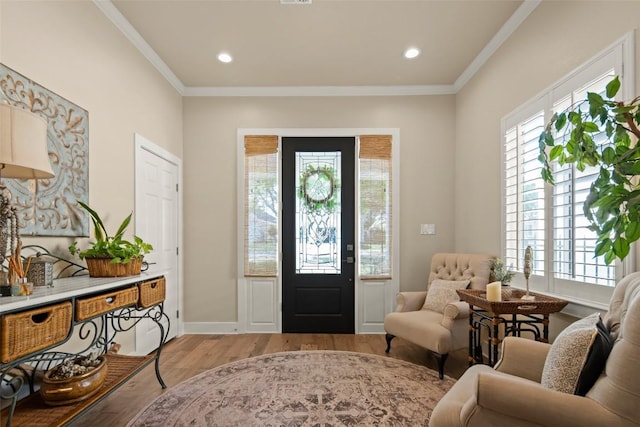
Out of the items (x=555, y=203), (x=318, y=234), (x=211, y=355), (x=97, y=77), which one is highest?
(x=97, y=77)

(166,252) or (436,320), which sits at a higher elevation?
(166,252)

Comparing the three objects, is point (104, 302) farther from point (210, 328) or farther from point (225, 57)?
point (225, 57)

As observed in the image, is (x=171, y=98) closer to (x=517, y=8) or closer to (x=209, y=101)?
(x=209, y=101)

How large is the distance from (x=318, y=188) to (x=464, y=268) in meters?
1.85

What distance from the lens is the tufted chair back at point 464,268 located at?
303 cm

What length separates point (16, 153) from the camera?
1346 millimetres

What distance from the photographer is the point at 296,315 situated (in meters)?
4.02

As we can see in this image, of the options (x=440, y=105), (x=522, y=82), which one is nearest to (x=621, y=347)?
(x=522, y=82)

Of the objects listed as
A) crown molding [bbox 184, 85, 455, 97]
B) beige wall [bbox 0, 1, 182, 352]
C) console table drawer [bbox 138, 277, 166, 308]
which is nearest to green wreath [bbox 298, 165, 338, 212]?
crown molding [bbox 184, 85, 455, 97]

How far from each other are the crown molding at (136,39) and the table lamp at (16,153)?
5.57 ft

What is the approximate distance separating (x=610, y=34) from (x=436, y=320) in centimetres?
230

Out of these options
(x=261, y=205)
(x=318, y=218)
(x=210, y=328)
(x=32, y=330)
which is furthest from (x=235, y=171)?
(x=32, y=330)

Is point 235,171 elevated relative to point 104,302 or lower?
elevated

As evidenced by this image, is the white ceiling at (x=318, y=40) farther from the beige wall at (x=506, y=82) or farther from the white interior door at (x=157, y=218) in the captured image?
the white interior door at (x=157, y=218)
